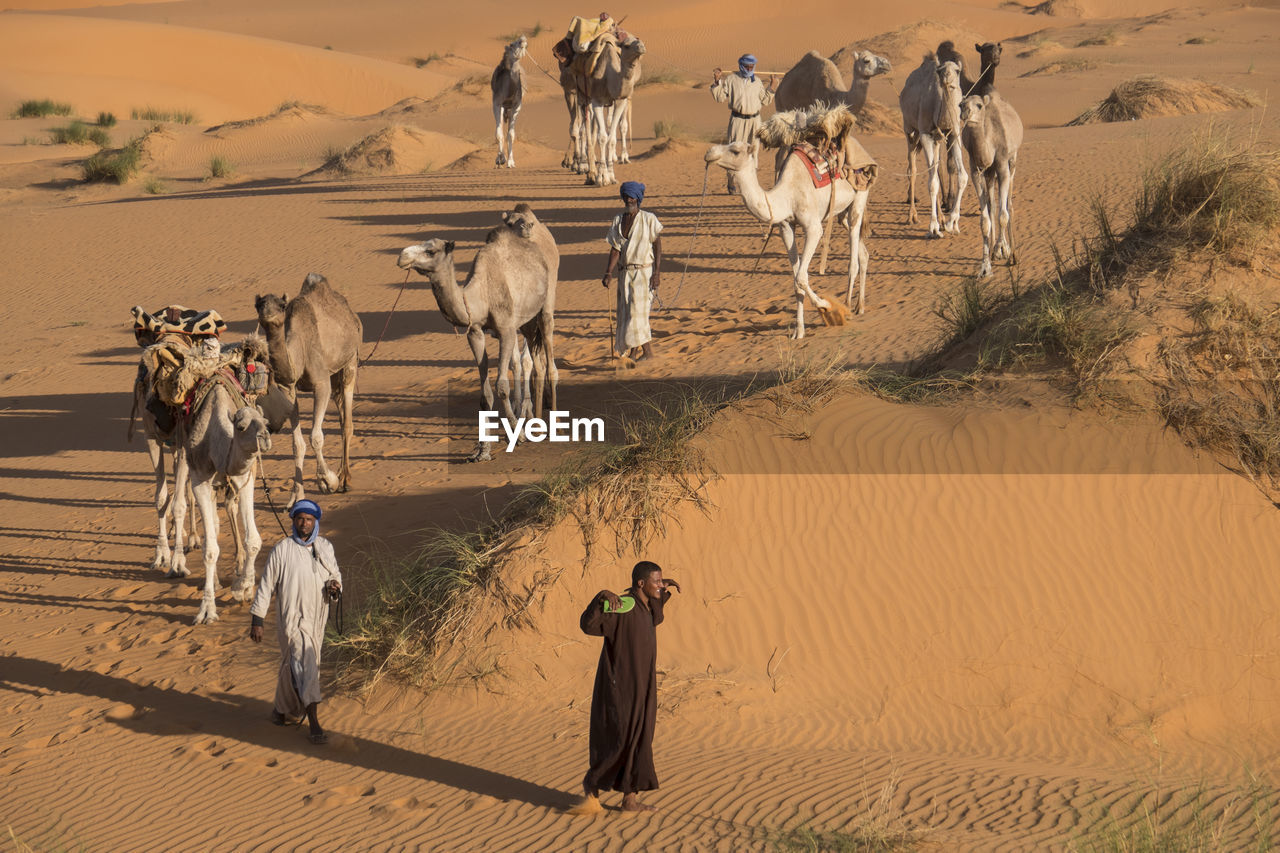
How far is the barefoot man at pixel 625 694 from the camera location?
601cm

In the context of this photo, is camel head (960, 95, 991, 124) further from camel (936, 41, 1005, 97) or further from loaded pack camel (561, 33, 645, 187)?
loaded pack camel (561, 33, 645, 187)

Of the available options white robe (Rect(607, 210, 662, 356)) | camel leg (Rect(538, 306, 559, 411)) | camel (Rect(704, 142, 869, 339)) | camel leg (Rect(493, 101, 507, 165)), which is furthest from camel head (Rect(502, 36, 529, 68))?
camel leg (Rect(538, 306, 559, 411))

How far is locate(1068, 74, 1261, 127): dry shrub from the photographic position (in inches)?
1120

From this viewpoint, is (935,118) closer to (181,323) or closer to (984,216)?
(984,216)

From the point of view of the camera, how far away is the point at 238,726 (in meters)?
7.54

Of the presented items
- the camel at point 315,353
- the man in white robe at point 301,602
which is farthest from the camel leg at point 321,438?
the man in white robe at point 301,602

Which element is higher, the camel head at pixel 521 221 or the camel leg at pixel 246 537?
the camel head at pixel 521 221

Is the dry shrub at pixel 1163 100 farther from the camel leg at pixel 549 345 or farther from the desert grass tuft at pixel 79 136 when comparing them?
the desert grass tuft at pixel 79 136

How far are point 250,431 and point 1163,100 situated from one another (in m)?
25.9

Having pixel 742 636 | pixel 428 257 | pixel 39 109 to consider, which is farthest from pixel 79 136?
pixel 742 636

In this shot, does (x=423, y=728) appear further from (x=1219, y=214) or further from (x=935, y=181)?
(x=935, y=181)

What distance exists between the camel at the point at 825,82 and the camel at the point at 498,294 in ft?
27.2

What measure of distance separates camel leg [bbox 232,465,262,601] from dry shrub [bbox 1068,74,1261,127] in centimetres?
2438

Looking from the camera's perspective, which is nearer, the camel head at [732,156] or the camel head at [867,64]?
the camel head at [732,156]
